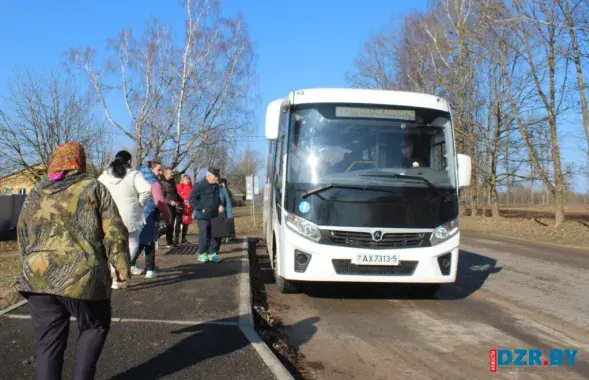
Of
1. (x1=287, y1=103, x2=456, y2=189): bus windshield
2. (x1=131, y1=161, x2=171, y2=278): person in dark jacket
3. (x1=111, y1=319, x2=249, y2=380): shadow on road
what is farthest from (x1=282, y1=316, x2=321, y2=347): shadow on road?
(x1=131, y1=161, x2=171, y2=278): person in dark jacket

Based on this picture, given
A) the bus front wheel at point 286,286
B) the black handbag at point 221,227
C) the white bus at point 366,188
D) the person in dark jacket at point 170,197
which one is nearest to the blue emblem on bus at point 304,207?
the white bus at point 366,188

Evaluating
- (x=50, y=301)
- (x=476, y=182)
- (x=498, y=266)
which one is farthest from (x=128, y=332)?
(x=476, y=182)

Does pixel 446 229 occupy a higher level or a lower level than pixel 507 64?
lower

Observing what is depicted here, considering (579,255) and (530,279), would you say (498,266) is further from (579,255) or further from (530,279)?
(579,255)

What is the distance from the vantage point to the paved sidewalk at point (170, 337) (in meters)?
4.31

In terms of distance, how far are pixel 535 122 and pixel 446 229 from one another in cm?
2319

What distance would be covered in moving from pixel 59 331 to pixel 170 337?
1.75 m

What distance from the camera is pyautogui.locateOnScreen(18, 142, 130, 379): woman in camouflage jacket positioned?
3.49 metres

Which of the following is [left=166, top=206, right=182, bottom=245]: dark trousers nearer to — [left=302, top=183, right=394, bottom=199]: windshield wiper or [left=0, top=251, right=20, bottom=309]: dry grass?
[left=0, top=251, right=20, bottom=309]: dry grass

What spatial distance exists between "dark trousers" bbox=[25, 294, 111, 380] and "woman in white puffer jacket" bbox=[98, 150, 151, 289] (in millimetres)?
3936

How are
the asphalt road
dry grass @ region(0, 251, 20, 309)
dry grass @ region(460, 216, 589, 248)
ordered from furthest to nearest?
dry grass @ region(460, 216, 589, 248) < dry grass @ region(0, 251, 20, 309) < the asphalt road

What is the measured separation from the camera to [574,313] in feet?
24.7

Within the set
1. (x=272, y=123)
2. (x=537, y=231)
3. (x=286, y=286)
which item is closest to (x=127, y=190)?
(x=272, y=123)

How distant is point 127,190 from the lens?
24.8ft
